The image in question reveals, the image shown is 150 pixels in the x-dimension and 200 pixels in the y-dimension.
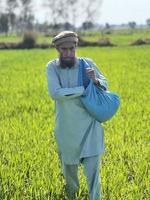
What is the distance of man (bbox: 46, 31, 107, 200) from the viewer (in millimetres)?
3938

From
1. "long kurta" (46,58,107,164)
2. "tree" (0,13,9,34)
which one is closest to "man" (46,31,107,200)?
"long kurta" (46,58,107,164)

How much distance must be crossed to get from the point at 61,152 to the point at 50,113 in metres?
4.46

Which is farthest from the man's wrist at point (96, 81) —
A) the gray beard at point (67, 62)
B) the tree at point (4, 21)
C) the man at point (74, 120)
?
the tree at point (4, 21)

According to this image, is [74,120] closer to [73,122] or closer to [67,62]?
[73,122]

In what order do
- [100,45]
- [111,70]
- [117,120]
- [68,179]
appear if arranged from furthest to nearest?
[100,45] → [111,70] → [117,120] → [68,179]

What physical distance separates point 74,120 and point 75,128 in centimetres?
6

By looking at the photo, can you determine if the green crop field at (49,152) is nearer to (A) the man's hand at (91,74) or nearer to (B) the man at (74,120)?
(B) the man at (74,120)

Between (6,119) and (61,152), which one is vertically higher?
(61,152)

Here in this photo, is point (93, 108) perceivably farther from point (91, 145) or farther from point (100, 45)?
point (100, 45)

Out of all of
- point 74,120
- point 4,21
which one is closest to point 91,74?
point 74,120

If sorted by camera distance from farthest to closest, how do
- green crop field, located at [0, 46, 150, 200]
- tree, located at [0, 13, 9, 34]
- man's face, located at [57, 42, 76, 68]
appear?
tree, located at [0, 13, 9, 34] → green crop field, located at [0, 46, 150, 200] → man's face, located at [57, 42, 76, 68]

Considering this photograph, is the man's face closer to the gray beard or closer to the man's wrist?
the gray beard

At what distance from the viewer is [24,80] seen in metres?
14.2

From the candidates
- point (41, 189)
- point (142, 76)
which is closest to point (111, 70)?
point (142, 76)
